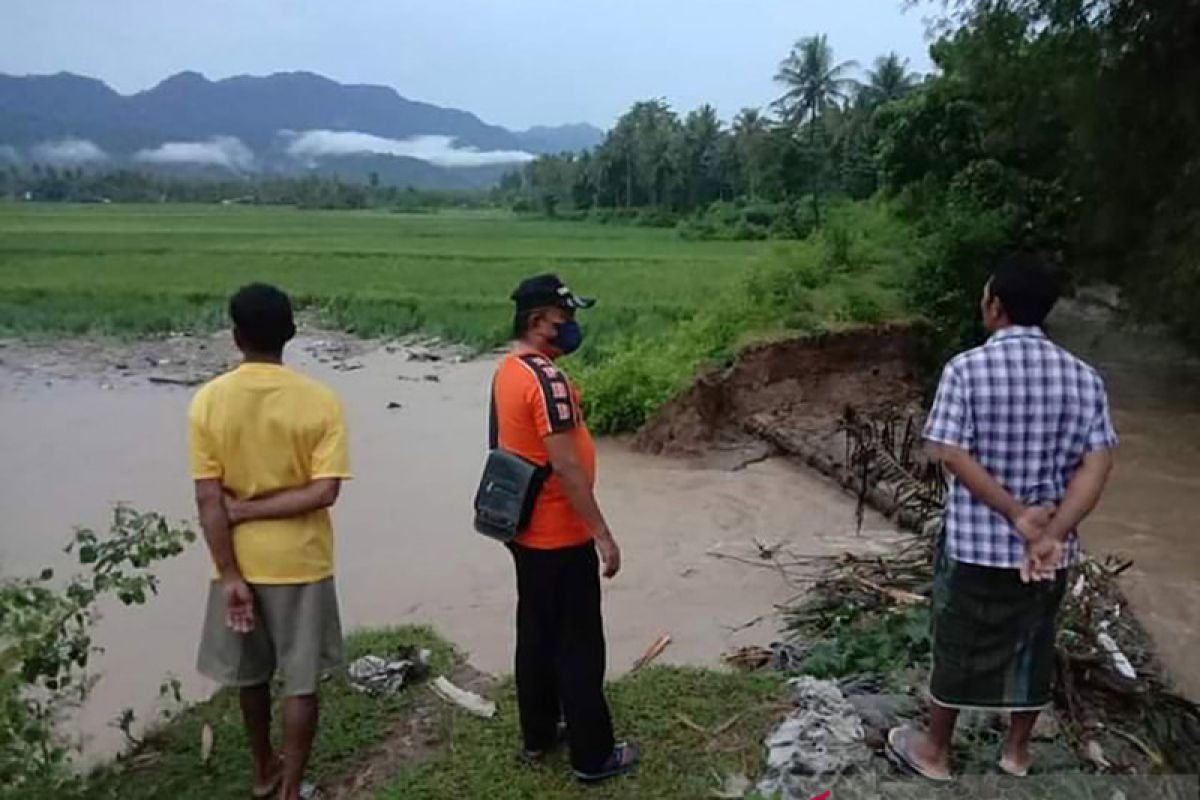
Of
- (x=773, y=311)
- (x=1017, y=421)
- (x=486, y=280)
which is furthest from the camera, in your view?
(x=486, y=280)

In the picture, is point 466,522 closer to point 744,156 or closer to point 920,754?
point 920,754

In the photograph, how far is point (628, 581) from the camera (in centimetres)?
692

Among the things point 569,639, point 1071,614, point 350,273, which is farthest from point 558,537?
point 350,273

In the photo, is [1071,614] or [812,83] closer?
[1071,614]

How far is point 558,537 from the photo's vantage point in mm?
3211

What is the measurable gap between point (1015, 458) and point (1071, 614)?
1.84 meters

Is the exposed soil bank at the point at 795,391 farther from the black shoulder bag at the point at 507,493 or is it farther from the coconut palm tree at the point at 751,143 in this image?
the coconut palm tree at the point at 751,143

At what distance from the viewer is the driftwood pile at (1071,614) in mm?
3496

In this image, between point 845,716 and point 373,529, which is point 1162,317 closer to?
point 373,529

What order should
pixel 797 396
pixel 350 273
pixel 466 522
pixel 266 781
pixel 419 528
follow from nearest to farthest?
pixel 266 781 → pixel 419 528 → pixel 466 522 → pixel 797 396 → pixel 350 273

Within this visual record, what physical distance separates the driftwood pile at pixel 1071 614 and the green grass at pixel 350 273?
6.50m


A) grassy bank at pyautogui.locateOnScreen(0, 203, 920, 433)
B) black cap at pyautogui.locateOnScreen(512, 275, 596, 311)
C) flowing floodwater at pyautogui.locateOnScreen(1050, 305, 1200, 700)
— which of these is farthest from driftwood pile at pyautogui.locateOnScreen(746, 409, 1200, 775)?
grassy bank at pyautogui.locateOnScreen(0, 203, 920, 433)

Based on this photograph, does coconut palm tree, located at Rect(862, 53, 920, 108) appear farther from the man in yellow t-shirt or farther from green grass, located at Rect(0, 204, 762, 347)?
the man in yellow t-shirt

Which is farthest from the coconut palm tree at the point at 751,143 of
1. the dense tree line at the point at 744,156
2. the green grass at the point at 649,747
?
the green grass at the point at 649,747
